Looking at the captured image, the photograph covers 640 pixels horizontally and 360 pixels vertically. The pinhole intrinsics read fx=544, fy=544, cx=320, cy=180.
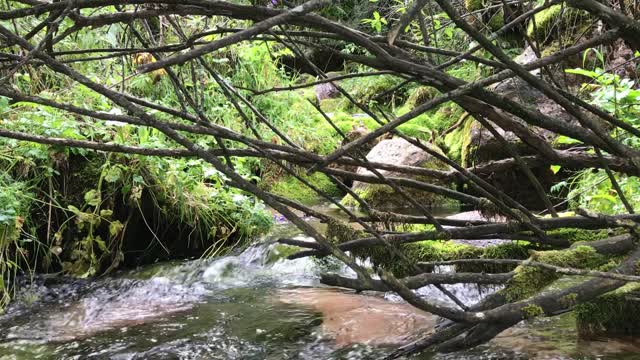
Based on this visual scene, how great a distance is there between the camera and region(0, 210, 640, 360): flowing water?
2.53 m

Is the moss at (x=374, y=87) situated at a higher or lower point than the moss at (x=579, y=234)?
higher

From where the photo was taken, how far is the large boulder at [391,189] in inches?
255

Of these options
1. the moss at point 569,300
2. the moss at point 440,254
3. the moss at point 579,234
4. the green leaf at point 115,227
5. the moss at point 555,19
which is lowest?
the moss at point 569,300

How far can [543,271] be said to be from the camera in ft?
4.92

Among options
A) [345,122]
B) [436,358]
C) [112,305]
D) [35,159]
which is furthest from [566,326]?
[345,122]

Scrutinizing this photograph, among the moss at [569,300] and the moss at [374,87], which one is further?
the moss at [374,87]

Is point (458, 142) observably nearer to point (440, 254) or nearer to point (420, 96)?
point (420, 96)

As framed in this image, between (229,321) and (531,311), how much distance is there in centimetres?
216

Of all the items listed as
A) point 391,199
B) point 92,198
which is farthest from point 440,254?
point 391,199

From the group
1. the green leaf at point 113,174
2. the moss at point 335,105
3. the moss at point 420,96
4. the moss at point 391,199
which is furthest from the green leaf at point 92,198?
the moss at point 335,105

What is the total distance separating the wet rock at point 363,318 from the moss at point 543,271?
112 cm

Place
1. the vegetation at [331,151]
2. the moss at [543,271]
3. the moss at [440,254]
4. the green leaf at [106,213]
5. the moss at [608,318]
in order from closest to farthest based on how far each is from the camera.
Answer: the vegetation at [331,151]
the moss at [543,271]
the moss at [608,318]
the moss at [440,254]
the green leaf at [106,213]

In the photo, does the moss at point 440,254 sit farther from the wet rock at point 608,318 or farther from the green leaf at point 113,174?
the green leaf at point 113,174

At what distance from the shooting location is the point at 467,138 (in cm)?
653
